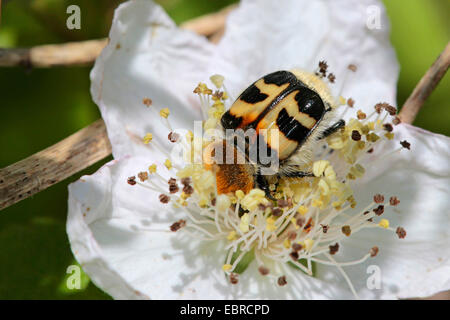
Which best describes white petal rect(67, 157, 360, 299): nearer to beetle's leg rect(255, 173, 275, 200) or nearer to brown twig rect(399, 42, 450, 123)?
beetle's leg rect(255, 173, 275, 200)

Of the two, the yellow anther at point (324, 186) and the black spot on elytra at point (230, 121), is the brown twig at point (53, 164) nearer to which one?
the black spot on elytra at point (230, 121)

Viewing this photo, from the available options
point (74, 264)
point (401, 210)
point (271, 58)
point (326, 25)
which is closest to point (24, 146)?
point (74, 264)

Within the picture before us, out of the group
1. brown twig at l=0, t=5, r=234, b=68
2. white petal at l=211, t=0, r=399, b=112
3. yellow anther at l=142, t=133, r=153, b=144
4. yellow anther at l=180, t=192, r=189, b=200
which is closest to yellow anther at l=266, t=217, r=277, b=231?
yellow anther at l=180, t=192, r=189, b=200

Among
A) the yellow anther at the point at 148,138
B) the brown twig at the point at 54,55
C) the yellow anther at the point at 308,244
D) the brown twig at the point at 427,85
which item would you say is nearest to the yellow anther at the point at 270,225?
the yellow anther at the point at 308,244

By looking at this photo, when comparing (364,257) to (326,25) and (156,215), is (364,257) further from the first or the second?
(326,25)

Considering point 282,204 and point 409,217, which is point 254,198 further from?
point 409,217

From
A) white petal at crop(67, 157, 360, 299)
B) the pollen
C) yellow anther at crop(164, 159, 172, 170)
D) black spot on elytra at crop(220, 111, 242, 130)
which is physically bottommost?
white petal at crop(67, 157, 360, 299)
